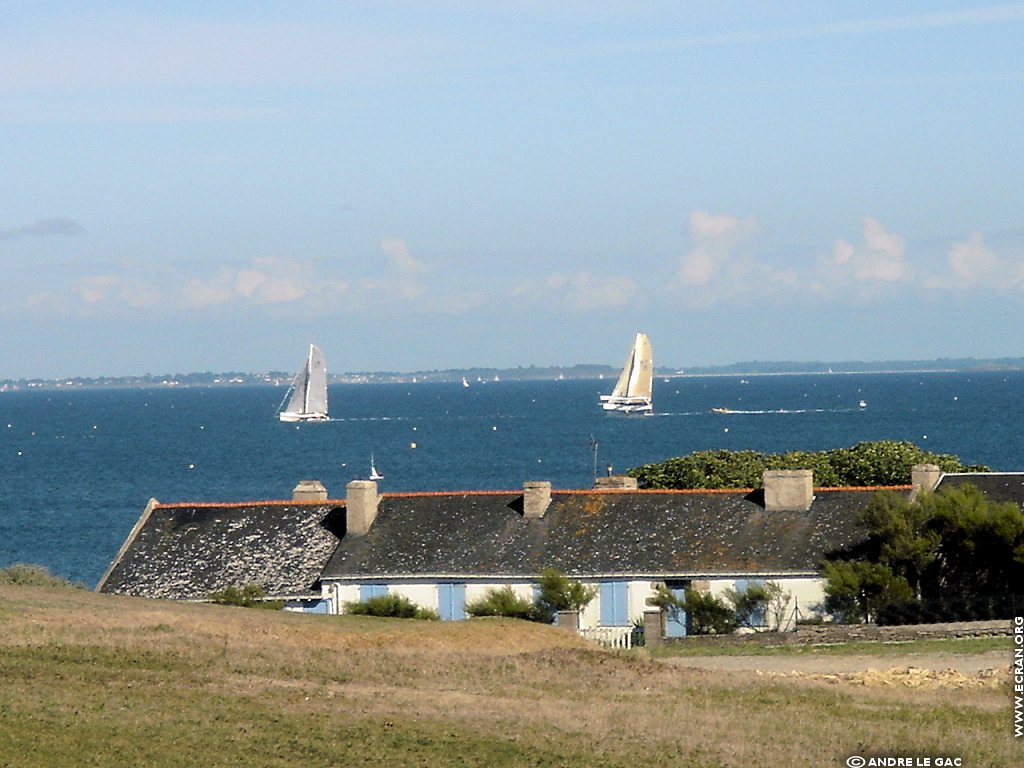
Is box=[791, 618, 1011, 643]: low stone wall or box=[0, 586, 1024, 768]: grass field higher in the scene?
box=[0, 586, 1024, 768]: grass field

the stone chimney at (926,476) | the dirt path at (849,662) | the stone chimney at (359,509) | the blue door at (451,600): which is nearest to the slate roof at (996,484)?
the stone chimney at (926,476)

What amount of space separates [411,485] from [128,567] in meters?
84.8

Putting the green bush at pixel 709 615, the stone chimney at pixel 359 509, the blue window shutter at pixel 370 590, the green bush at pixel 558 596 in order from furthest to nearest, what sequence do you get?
1. the stone chimney at pixel 359 509
2. the blue window shutter at pixel 370 590
3. the green bush at pixel 558 596
4. the green bush at pixel 709 615

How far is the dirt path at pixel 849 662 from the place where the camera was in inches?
1535

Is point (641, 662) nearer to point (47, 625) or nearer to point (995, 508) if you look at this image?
point (47, 625)

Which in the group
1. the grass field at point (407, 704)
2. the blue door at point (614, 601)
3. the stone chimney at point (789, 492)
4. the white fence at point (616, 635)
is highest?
the stone chimney at point (789, 492)

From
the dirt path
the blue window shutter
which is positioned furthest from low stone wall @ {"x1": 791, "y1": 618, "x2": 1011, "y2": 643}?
the blue window shutter

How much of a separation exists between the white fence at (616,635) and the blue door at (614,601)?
107 centimetres

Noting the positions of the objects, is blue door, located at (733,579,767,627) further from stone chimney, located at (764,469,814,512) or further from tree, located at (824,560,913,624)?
stone chimney, located at (764,469,814,512)

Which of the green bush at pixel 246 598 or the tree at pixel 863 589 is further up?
the tree at pixel 863 589

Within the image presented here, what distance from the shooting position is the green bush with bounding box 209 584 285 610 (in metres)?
53.2

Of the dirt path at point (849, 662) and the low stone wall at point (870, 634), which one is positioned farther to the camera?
the low stone wall at point (870, 634)

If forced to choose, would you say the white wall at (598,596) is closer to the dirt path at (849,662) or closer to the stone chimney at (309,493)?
the stone chimney at (309,493)

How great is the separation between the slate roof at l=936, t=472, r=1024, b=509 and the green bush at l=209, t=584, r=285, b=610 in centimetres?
2200
